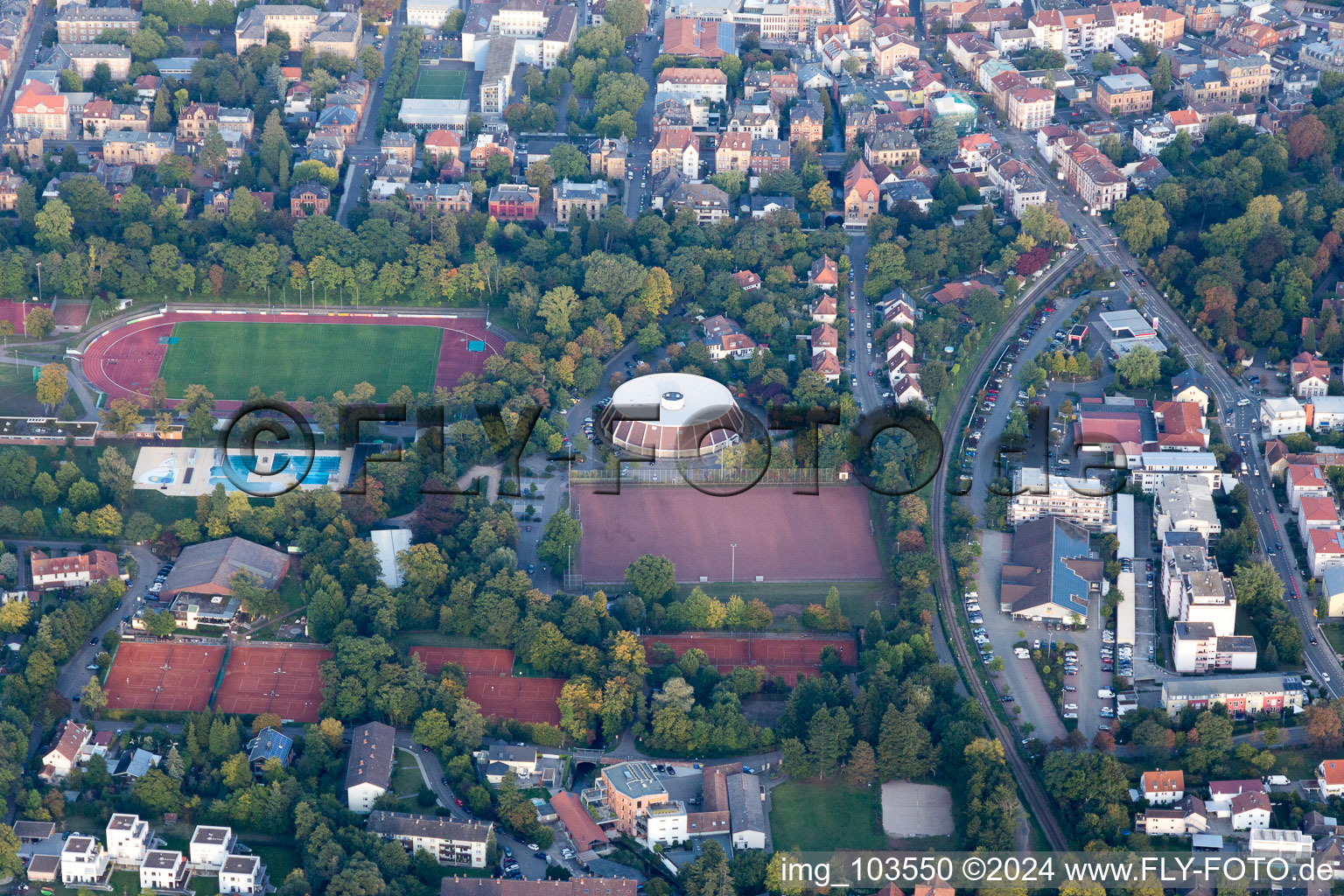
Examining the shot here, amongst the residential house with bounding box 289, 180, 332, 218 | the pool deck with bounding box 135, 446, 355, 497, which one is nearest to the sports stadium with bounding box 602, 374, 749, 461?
the pool deck with bounding box 135, 446, 355, 497

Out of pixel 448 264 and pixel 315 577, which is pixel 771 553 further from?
pixel 448 264

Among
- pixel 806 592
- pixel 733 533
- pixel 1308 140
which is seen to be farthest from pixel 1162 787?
pixel 1308 140

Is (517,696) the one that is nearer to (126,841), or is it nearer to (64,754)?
(126,841)

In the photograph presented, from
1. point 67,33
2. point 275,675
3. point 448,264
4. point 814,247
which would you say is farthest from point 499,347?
point 67,33

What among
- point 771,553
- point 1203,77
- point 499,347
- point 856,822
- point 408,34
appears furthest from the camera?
point 408,34

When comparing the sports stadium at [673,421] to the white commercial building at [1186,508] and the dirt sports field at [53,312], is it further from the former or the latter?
the dirt sports field at [53,312]

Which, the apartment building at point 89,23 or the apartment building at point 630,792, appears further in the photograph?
the apartment building at point 89,23

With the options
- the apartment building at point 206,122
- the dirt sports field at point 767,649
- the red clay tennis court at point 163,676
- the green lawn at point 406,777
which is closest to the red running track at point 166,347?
the apartment building at point 206,122
